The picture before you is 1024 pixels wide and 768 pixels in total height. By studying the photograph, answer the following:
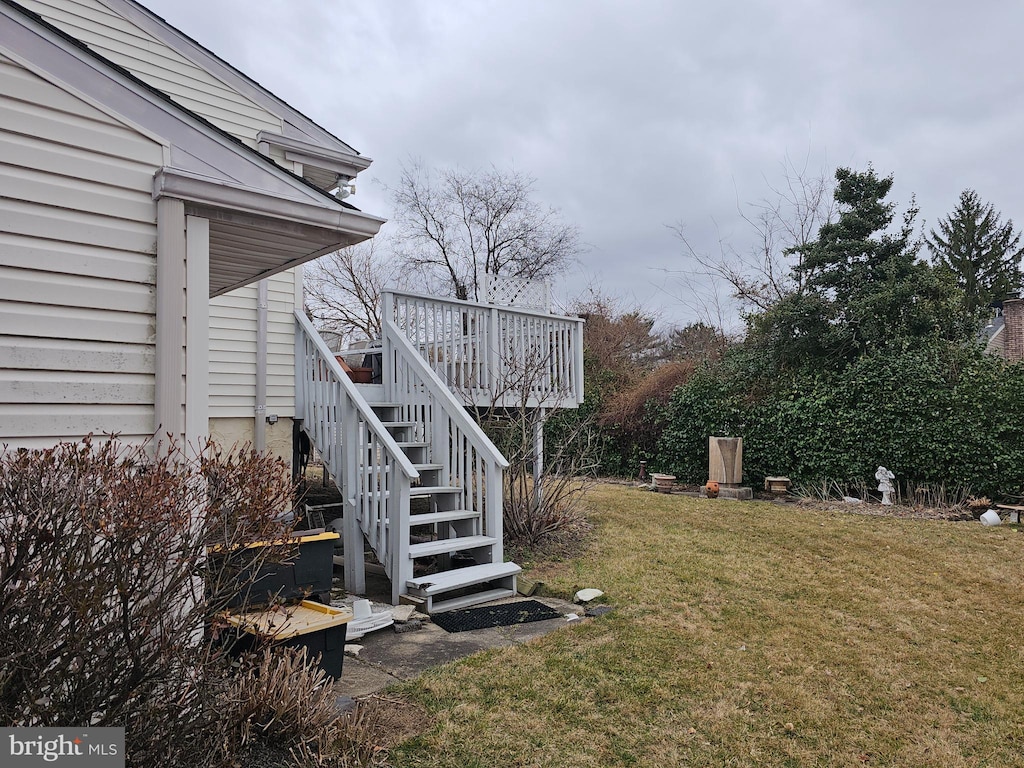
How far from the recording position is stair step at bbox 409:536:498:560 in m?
4.78

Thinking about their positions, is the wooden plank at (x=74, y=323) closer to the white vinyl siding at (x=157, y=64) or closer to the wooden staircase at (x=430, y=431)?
the wooden staircase at (x=430, y=431)

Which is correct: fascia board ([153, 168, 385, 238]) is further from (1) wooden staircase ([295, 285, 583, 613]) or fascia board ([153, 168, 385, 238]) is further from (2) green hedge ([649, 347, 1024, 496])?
(2) green hedge ([649, 347, 1024, 496])

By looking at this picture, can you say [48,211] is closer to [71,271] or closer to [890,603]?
[71,271]

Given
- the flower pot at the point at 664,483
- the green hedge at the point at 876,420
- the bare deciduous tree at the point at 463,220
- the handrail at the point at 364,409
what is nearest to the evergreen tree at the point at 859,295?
the green hedge at the point at 876,420

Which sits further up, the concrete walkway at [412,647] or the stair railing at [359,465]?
the stair railing at [359,465]

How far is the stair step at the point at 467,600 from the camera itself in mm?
4527

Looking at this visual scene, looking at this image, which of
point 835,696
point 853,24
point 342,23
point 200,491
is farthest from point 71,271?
point 853,24

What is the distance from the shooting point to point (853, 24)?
1000 centimetres

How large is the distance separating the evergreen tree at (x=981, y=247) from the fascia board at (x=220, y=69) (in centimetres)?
2729

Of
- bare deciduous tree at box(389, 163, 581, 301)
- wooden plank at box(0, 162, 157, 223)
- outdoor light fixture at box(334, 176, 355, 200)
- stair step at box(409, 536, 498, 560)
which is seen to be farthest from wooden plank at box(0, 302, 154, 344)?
bare deciduous tree at box(389, 163, 581, 301)

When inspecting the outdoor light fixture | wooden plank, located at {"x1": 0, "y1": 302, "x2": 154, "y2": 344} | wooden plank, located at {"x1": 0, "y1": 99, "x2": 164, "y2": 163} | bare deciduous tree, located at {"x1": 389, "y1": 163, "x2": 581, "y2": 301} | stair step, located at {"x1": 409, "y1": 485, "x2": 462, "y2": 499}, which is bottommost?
stair step, located at {"x1": 409, "y1": 485, "x2": 462, "y2": 499}

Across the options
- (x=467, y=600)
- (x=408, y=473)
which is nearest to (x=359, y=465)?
(x=408, y=473)

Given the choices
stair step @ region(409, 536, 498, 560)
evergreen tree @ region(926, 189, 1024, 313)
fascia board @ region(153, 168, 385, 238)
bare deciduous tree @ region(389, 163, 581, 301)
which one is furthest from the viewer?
evergreen tree @ region(926, 189, 1024, 313)

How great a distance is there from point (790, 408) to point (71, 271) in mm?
10080
